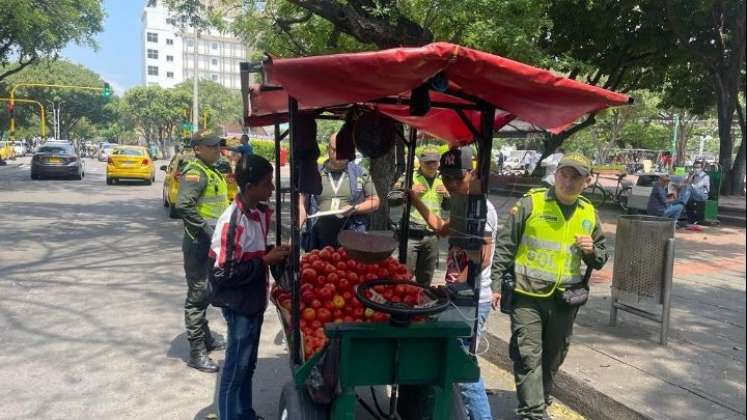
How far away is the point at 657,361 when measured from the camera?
508 centimetres

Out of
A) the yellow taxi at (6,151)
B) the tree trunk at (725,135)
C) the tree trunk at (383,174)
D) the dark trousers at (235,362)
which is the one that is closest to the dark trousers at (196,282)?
the dark trousers at (235,362)

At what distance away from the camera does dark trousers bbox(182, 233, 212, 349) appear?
4.81m

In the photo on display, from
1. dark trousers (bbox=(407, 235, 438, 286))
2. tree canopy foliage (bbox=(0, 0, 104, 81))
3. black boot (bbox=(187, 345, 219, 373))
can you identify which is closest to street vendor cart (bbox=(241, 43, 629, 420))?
black boot (bbox=(187, 345, 219, 373))

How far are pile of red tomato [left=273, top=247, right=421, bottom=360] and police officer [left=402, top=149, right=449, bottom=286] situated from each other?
222 centimetres

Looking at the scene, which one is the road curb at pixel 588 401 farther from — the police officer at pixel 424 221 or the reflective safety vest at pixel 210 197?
the reflective safety vest at pixel 210 197

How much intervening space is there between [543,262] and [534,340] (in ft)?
1.68

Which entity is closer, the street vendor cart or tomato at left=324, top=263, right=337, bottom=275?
the street vendor cart

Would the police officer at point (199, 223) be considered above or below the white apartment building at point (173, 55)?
below

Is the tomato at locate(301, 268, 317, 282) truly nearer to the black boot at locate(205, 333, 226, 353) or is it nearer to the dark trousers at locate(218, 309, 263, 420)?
the dark trousers at locate(218, 309, 263, 420)

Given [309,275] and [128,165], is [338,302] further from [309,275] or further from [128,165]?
[128,165]

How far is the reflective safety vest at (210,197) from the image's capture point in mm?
4910

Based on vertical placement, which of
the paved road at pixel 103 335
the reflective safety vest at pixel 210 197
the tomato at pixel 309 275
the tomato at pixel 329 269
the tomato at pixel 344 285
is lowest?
the paved road at pixel 103 335

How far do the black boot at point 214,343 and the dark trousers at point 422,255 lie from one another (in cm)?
196

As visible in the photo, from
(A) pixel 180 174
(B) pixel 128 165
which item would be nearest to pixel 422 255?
(A) pixel 180 174
